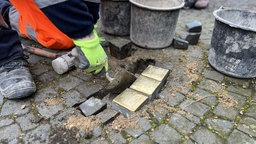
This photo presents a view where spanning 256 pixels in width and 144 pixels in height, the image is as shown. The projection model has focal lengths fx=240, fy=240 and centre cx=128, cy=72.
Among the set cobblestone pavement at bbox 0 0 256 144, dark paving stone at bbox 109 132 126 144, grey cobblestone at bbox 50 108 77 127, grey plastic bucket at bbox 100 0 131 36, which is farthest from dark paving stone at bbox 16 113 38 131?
grey plastic bucket at bbox 100 0 131 36

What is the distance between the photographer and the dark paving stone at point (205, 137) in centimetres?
213

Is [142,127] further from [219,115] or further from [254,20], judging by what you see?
[254,20]

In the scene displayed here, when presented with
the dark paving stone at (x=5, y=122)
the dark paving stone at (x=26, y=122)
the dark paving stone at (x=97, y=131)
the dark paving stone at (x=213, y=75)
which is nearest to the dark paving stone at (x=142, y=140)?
the dark paving stone at (x=97, y=131)

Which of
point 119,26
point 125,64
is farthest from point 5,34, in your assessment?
point 119,26

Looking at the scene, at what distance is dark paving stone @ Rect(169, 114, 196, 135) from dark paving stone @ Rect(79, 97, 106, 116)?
69cm

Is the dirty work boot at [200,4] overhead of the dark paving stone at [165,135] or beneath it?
overhead

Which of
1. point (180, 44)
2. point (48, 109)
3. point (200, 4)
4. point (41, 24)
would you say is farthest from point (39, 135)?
point (200, 4)

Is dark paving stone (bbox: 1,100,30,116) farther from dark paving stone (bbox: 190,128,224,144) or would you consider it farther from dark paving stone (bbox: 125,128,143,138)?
dark paving stone (bbox: 190,128,224,144)

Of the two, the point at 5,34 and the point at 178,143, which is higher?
the point at 5,34

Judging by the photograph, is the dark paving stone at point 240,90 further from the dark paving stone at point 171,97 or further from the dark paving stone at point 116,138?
the dark paving stone at point 116,138

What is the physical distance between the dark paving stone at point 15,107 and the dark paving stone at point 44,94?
11 centimetres

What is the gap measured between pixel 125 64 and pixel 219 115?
4.30ft

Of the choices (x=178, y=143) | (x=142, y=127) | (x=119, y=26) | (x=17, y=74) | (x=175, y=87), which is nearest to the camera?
(x=178, y=143)

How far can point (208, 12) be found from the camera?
5.14 m
